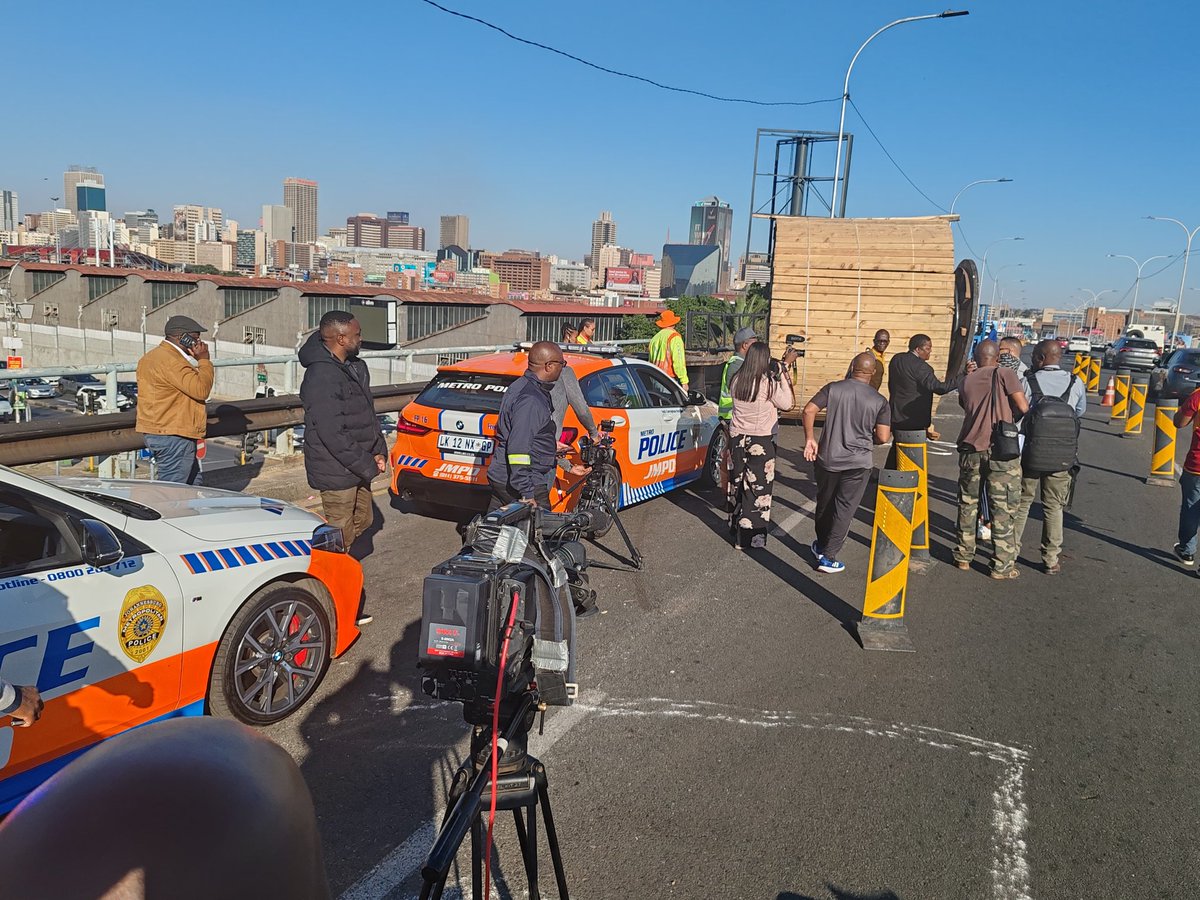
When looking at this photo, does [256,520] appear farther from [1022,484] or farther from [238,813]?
[1022,484]

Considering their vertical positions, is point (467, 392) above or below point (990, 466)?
above

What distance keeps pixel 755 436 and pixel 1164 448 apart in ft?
25.1

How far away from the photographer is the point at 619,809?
3738 millimetres

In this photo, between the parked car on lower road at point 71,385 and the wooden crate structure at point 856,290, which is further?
the parked car on lower road at point 71,385

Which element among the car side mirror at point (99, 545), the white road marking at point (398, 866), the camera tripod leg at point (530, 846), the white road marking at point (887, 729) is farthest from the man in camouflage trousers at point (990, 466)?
the car side mirror at point (99, 545)

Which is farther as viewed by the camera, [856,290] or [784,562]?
[856,290]

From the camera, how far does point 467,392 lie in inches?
299

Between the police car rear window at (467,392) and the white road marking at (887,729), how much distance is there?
332cm

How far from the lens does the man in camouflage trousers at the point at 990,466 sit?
23.7 feet

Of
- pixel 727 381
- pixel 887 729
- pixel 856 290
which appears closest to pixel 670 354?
pixel 727 381

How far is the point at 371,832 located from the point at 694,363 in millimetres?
13503

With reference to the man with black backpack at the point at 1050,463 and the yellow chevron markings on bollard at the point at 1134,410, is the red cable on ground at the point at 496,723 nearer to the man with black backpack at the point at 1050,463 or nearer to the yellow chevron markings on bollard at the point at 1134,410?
the man with black backpack at the point at 1050,463

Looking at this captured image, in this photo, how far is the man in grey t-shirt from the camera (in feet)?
22.8

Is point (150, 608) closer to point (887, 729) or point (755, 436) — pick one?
point (887, 729)
